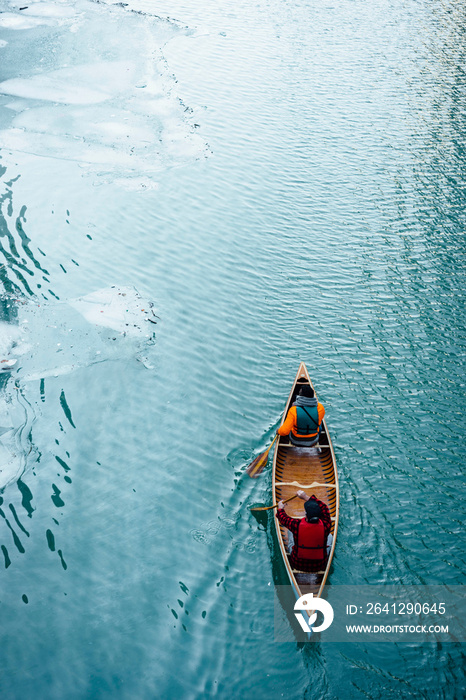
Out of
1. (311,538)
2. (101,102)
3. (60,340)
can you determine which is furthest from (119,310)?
(101,102)

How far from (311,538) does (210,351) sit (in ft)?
14.9

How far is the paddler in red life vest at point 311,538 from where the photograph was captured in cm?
675

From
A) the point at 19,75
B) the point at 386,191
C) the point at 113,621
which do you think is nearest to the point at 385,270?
the point at 386,191

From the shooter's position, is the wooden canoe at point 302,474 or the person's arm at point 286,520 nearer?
the person's arm at point 286,520

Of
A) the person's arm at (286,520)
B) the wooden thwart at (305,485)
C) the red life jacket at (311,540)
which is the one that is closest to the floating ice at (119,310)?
the wooden thwart at (305,485)

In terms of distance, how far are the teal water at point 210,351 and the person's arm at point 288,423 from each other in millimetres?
442

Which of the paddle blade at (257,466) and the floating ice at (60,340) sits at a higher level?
the floating ice at (60,340)

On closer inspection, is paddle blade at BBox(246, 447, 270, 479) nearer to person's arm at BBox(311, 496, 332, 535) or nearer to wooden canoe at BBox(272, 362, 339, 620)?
wooden canoe at BBox(272, 362, 339, 620)

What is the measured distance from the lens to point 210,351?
10.5 metres

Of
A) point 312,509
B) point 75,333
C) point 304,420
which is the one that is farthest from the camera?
point 75,333

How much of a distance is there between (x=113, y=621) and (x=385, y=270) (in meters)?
9.05

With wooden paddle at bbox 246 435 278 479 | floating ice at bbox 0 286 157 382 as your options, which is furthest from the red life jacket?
floating ice at bbox 0 286 157 382

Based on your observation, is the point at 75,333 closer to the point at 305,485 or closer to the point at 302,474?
the point at 302,474

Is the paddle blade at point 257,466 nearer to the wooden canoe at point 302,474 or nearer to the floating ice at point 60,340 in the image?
the wooden canoe at point 302,474
